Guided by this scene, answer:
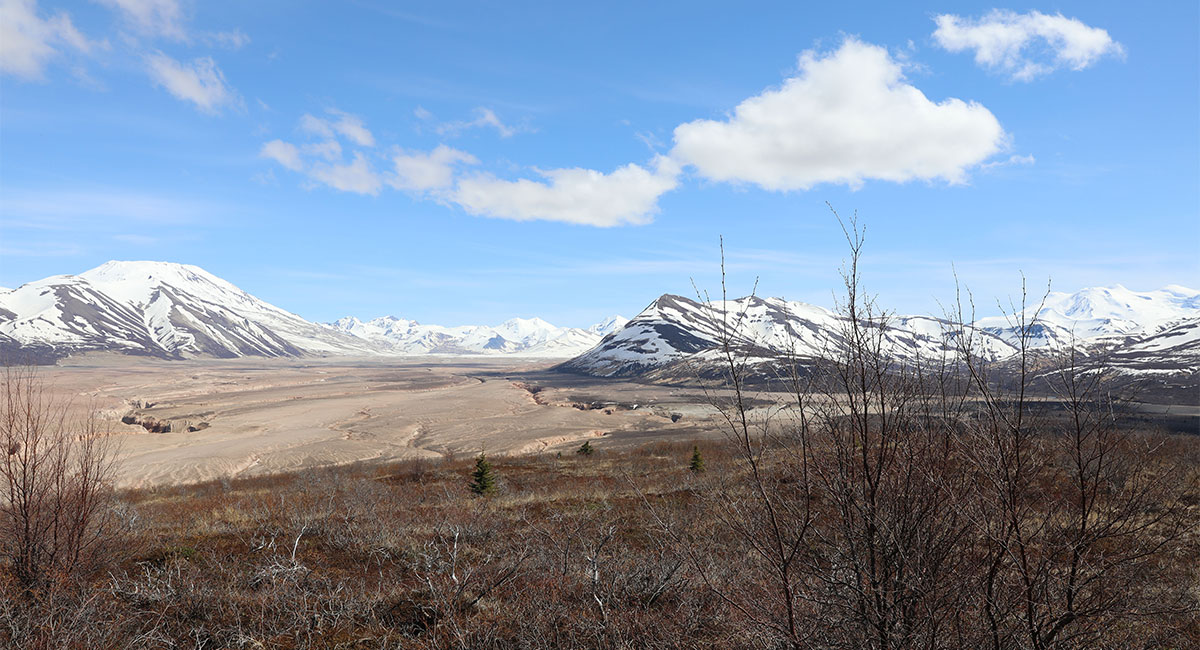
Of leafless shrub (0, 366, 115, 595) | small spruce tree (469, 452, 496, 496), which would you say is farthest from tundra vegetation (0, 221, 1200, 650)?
small spruce tree (469, 452, 496, 496)

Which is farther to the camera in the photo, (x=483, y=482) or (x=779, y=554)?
(x=483, y=482)

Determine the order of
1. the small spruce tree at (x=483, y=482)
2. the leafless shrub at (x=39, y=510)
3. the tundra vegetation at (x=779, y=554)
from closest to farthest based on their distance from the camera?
1. the tundra vegetation at (x=779, y=554)
2. the leafless shrub at (x=39, y=510)
3. the small spruce tree at (x=483, y=482)

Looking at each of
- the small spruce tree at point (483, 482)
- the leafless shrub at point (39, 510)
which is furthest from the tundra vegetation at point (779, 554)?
the small spruce tree at point (483, 482)

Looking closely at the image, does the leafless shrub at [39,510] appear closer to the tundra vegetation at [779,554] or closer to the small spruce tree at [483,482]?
the tundra vegetation at [779,554]

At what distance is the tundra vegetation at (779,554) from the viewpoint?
139 inches

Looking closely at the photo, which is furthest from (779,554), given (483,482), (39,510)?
(483,482)

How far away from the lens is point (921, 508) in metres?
3.67

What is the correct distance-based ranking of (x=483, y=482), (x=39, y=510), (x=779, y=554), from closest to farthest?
(x=779, y=554), (x=39, y=510), (x=483, y=482)

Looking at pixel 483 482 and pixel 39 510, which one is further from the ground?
pixel 39 510

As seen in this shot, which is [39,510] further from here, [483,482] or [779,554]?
[483,482]

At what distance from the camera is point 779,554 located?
11.1 ft

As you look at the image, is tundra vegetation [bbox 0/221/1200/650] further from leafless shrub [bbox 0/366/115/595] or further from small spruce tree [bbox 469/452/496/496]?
small spruce tree [bbox 469/452/496/496]

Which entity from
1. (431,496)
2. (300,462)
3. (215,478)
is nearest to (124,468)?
(215,478)

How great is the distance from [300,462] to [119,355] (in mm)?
186530
